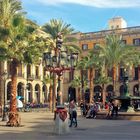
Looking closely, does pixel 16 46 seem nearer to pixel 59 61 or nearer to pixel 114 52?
pixel 59 61

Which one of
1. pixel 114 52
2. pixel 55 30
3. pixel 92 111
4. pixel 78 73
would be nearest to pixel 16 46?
pixel 92 111

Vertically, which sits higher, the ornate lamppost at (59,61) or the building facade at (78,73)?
the building facade at (78,73)

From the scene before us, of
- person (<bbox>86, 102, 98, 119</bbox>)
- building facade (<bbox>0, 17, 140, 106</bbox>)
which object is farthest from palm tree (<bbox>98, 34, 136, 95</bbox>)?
person (<bbox>86, 102, 98, 119</bbox>)

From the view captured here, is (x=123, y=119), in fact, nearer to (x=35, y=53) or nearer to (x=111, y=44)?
(x=35, y=53)

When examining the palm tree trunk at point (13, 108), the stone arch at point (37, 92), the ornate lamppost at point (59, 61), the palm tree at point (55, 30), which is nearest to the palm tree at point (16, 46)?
the palm tree trunk at point (13, 108)

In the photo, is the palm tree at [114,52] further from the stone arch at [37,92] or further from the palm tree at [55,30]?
the stone arch at [37,92]

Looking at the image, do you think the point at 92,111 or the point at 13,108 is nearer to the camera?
the point at 13,108

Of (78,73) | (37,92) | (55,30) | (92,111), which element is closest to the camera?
(92,111)

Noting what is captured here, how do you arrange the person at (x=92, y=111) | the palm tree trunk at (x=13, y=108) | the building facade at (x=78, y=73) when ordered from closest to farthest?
the palm tree trunk at (x=13, y=108), the person at (x=92, y=111), the building facade at (x=78, y=73)

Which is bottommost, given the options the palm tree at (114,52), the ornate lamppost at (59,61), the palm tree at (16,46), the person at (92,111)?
the person at (92,111)

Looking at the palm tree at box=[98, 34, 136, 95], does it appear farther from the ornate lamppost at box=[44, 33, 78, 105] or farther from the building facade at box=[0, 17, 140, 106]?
the ornate lamppost at box=[44, 33, 78, 105]

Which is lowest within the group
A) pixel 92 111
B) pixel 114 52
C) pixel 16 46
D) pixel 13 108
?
pixel 92 111

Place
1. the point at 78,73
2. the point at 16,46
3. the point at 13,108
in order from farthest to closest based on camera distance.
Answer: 1. the point at 78,73
2. the point at 16,46
3. the point at 13,108

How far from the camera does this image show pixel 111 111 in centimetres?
3547
